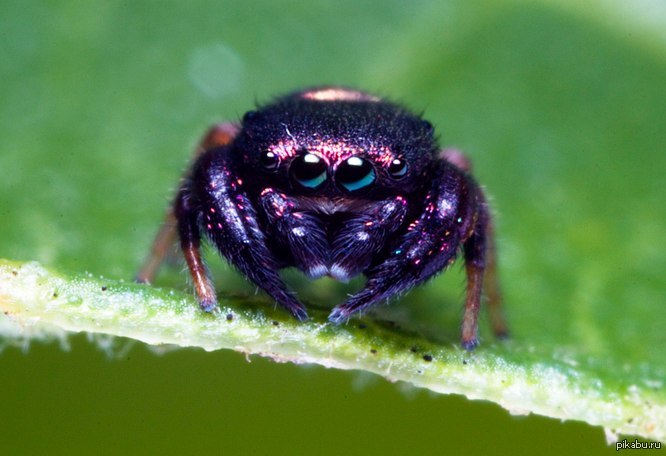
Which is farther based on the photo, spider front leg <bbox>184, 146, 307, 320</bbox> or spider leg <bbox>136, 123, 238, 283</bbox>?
spider leg <bbox>136, 123, 238, 283</bbox>

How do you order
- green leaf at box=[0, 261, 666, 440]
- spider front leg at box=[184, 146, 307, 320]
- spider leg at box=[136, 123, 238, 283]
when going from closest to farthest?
green leaf at box=[0, 261, 666, 440] < spider front leg at box=[184, 146, 307, 320] < spider leg at box=[136, 123, 238, 283]

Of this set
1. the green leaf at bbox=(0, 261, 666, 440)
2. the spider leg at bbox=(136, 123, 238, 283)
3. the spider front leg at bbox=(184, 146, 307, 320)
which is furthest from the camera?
the spider leg at bbox=(136, 123, 238, 283)

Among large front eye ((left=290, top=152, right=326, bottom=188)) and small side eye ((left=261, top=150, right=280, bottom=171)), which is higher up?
small side eye ((left=261, top=150, right=280, bottom=171))

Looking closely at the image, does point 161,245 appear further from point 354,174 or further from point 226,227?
point 354,174

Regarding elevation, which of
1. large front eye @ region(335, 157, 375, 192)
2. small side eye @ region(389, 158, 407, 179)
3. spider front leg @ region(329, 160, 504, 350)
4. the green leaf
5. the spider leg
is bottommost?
the green leaf

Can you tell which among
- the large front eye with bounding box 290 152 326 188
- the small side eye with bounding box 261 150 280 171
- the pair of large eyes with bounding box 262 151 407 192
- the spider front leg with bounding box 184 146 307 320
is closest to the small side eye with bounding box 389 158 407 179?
the pair of large eyes with bounding box 262 151 407 192

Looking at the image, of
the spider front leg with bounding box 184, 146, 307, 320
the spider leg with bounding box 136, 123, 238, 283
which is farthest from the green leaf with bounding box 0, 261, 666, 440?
the spider leg with bounding box 136, 123, 238, 283

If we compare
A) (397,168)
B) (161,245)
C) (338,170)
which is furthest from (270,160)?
(161,245)

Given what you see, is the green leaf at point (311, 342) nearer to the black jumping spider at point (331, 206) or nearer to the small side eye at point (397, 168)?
the black jumping spider at point (331, 206)

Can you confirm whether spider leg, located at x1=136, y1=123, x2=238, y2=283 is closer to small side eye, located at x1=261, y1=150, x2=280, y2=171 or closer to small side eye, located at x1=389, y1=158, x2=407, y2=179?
small side eye, located at x1=261, y1=150, x2=280, y2=171
